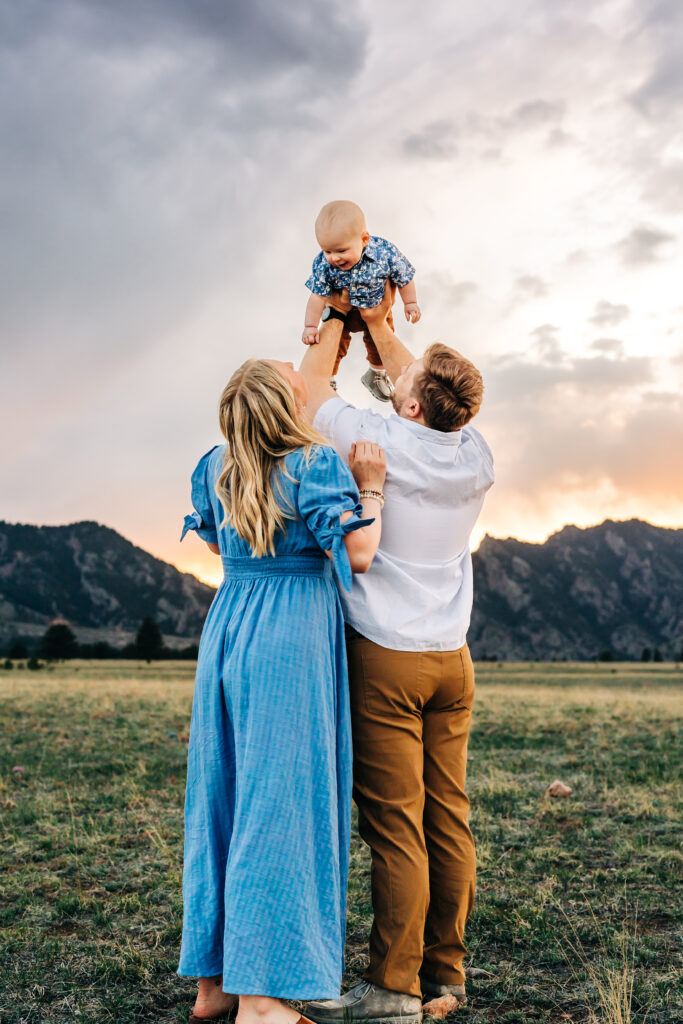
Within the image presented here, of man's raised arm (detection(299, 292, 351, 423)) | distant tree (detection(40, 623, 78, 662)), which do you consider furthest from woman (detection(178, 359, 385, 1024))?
distant tree (detection(40, 623, 78, 662))

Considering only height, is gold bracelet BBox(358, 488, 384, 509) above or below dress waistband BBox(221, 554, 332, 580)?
above

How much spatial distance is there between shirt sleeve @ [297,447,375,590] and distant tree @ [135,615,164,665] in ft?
202

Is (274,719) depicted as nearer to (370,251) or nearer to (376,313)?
(376,313)

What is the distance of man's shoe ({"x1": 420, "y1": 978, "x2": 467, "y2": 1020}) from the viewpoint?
10.6 ft

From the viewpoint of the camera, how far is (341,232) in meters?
4.16

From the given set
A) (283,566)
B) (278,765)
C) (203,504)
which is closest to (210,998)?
(278,765)

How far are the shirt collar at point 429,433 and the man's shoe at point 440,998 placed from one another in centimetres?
225

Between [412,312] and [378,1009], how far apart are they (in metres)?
3.51

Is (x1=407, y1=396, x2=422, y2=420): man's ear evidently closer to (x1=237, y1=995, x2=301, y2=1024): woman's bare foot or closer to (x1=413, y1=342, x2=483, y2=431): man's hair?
(x1=413, y1=342, x2=483, y2=431): man's hair

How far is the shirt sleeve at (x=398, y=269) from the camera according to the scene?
450 cm

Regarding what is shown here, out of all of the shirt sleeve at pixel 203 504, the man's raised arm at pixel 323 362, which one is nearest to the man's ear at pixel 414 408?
the man's raised arm at pixel 323 362

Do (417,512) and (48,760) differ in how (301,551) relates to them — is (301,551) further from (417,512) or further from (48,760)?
(48,760)

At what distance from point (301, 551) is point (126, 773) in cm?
659

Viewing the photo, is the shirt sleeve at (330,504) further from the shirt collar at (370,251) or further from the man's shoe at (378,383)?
the shirt collar at (370,251)
